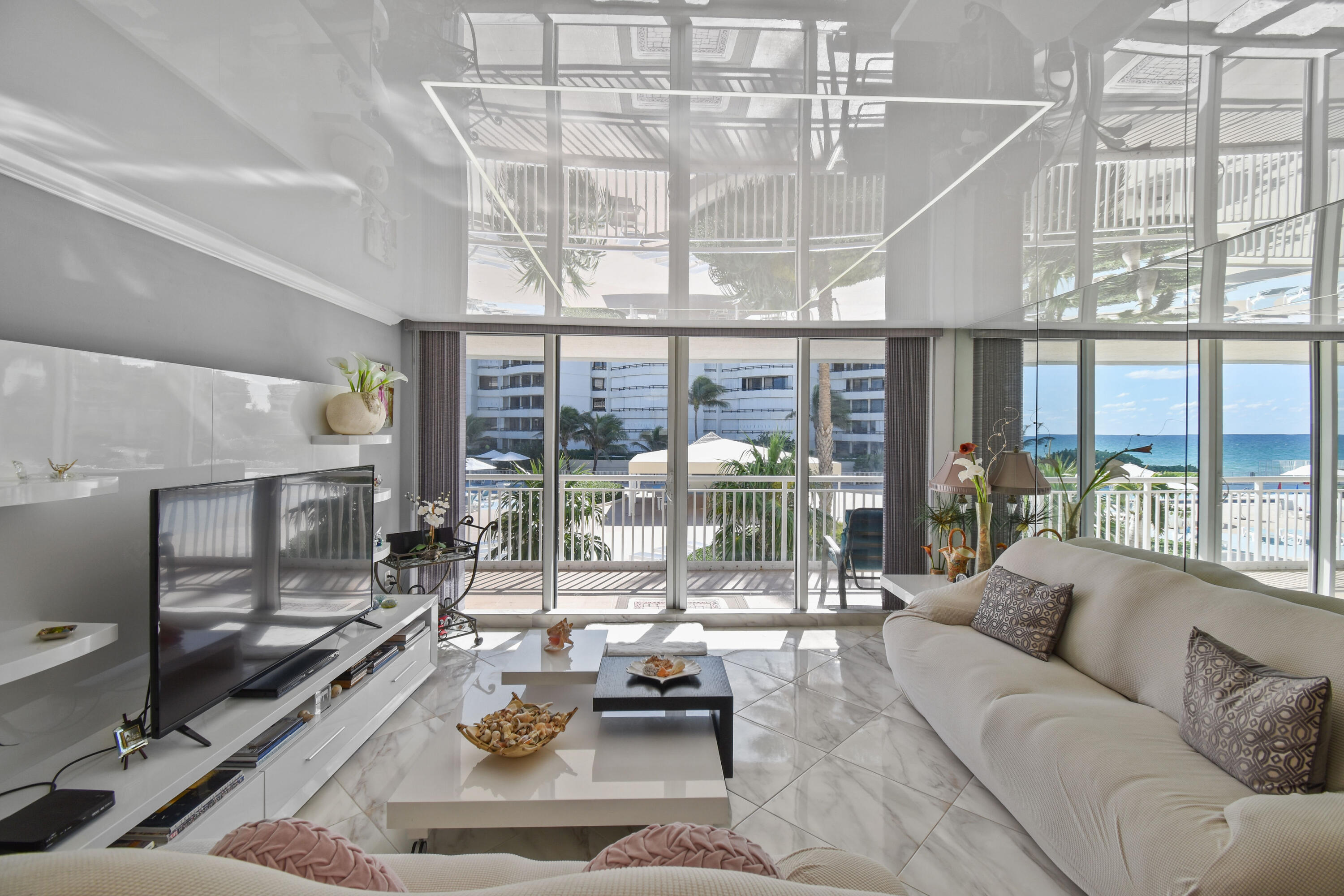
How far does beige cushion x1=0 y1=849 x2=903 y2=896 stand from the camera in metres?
0.53

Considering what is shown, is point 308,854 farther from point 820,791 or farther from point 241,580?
point 820,791

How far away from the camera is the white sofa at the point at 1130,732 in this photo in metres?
1.33

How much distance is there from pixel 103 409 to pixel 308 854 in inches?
67.4

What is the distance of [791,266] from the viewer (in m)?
2.73

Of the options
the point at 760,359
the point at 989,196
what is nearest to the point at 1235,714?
the point at 989,196

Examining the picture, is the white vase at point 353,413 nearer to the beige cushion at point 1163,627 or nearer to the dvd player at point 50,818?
the dvd player at point 50,818

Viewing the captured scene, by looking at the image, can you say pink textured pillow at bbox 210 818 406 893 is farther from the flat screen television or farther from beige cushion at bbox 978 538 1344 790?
beige cushion at bbox 978 538 1344 790

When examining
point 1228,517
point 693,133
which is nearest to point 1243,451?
A: point 1228,517

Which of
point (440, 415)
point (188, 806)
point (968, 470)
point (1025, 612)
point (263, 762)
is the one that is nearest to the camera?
point (188, 806)

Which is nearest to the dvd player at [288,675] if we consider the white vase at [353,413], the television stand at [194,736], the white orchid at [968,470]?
the television stand at [194,736]

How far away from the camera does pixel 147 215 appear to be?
202 centimetres

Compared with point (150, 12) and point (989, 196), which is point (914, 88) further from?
point (150, 12)

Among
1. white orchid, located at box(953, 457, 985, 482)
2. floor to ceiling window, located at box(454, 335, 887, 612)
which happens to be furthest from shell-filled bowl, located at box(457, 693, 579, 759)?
white orchid, located at box(953, 457, 985, 482)

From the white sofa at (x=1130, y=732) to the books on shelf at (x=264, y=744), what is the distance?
251cm
